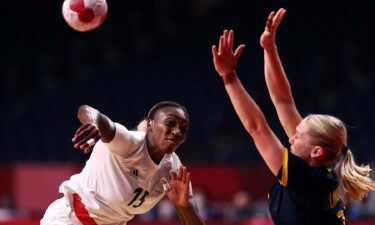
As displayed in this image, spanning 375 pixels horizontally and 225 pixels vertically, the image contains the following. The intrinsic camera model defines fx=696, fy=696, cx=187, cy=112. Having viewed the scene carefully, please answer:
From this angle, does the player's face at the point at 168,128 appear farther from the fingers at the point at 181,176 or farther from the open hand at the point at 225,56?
the open hand at the point at 225,56

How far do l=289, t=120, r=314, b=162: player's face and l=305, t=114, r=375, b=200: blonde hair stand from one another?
3 centimetres

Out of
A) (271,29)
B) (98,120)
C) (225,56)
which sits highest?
(271,29)

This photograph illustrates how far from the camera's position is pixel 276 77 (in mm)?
3891

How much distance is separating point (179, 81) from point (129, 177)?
10654mm

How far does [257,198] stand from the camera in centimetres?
1141

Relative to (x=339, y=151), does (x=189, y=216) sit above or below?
below

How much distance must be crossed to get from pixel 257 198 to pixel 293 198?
8.02 meters

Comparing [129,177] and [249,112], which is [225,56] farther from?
[129,177]

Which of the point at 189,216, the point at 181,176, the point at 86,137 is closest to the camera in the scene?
the point at 86,137

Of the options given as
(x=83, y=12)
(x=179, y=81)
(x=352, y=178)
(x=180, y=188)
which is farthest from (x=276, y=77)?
(x=179, y=81)

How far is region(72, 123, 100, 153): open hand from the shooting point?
3377 mm

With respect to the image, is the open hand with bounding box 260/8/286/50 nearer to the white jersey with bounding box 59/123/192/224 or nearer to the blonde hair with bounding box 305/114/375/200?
the blonde hair with bounding box 305/114/375/200

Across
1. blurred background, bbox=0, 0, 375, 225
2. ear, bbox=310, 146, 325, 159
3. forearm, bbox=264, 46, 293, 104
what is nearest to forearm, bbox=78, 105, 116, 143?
forearm, bbox=264, 46, 293, 104

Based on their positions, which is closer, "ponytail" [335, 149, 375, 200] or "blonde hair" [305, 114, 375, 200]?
"blonde hair" [305, 114, 375, 200]
